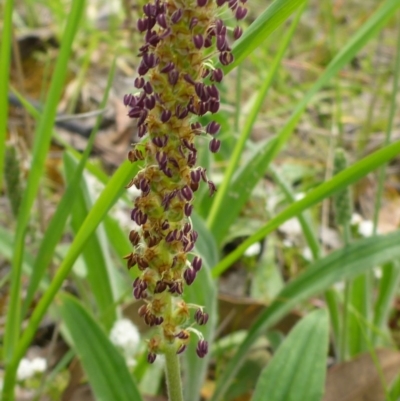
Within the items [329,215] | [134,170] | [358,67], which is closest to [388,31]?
[358,67]

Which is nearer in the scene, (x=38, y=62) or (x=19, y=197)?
(x=19, y=197)

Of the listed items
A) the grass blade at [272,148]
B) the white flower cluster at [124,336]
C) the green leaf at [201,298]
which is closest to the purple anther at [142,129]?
the green leaf at [201,298]

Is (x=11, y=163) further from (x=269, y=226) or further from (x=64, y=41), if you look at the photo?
(x=269, y=226)

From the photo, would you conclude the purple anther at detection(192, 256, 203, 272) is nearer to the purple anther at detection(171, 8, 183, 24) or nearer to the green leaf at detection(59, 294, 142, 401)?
the purple anther at detection(171, 8, 183, 24)

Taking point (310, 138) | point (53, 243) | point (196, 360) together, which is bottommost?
point (196, 360)

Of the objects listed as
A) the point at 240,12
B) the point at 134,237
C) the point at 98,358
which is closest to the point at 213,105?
the point at 240,12

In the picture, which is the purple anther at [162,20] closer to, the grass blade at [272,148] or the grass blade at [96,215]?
the grass blade at [96,215]
